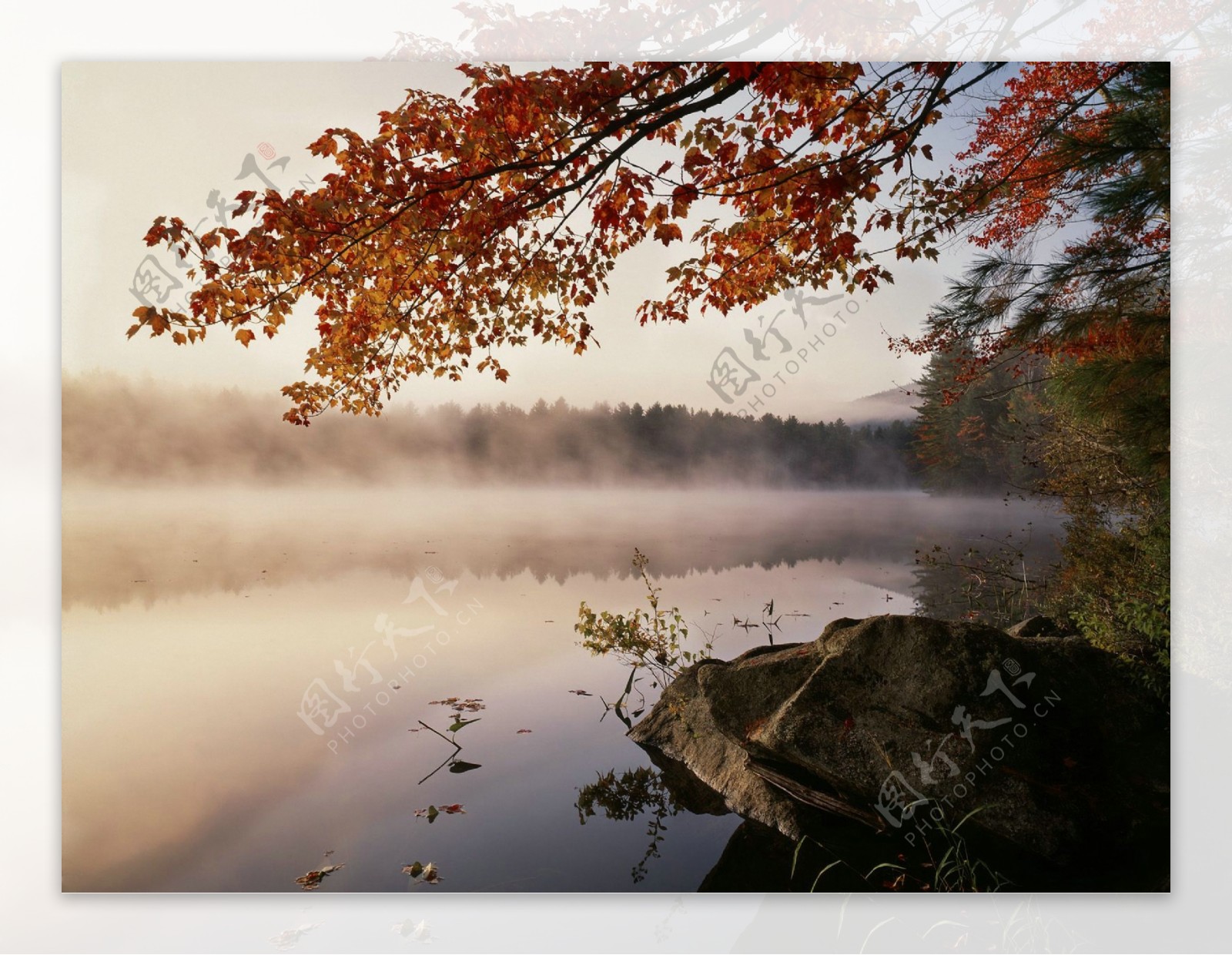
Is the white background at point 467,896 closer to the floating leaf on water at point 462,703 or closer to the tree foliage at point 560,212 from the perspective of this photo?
the tree foliage at point 560,212

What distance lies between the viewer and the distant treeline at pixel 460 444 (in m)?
2.91

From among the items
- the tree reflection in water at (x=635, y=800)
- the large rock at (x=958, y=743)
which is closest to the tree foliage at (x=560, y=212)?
the large rock at (x=958, y=743)

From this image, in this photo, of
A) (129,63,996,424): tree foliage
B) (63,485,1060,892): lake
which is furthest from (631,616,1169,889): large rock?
(129,63,996,424): tree foliage

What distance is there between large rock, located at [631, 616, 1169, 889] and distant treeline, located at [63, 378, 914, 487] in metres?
0.63

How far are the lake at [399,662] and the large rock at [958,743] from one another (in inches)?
7.0

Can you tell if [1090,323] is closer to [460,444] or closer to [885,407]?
[885,407]

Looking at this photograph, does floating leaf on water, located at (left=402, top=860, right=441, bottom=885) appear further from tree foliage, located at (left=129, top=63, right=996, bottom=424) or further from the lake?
tree foliage, located at (left=129, top=63, right=996, bottom=424)

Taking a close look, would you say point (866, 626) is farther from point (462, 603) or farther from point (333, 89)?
point (333, 89)

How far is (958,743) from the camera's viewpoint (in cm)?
279

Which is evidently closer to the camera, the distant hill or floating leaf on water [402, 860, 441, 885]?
floating leaf on water [402, 860, 441, 885]

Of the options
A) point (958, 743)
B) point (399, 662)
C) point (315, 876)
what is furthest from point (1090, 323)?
point (315, 876)

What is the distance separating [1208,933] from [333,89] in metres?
4.23

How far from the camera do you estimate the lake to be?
2838mm

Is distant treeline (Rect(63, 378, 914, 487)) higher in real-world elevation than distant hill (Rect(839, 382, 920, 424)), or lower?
lower
